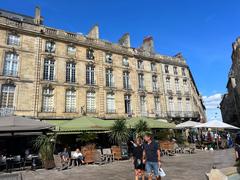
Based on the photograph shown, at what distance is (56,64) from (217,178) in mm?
16960

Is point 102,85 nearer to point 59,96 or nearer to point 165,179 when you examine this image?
point 59,96

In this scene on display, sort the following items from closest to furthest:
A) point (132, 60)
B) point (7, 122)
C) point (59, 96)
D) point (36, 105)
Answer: point (7, 122), point (36, 105), point (59, 96), point (132, 60)

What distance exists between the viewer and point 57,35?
20219mm

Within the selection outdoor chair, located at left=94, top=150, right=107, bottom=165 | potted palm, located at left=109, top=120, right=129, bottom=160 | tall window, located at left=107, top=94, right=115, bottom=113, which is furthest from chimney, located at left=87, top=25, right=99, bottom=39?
outdoor chair, located at left=94, top=150, right=107, bottom=165

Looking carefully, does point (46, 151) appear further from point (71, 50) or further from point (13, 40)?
point (71, 50)

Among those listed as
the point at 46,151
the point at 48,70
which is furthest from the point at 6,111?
the point at 46,151

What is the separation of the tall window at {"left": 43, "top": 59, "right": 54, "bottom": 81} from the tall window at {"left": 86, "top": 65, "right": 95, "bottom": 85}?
346cm

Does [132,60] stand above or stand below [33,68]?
above

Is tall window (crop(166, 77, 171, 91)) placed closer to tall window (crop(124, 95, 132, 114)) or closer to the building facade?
tall window (crop(124, 95, 132, 114))

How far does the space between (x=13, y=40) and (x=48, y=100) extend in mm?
5806

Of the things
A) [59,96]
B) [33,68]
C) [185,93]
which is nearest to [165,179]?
[59,96]

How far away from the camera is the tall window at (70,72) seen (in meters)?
20.0

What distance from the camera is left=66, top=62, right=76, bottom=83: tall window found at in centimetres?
1998

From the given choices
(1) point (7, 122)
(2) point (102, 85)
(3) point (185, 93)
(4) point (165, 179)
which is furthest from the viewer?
(3) point (185, 93)
